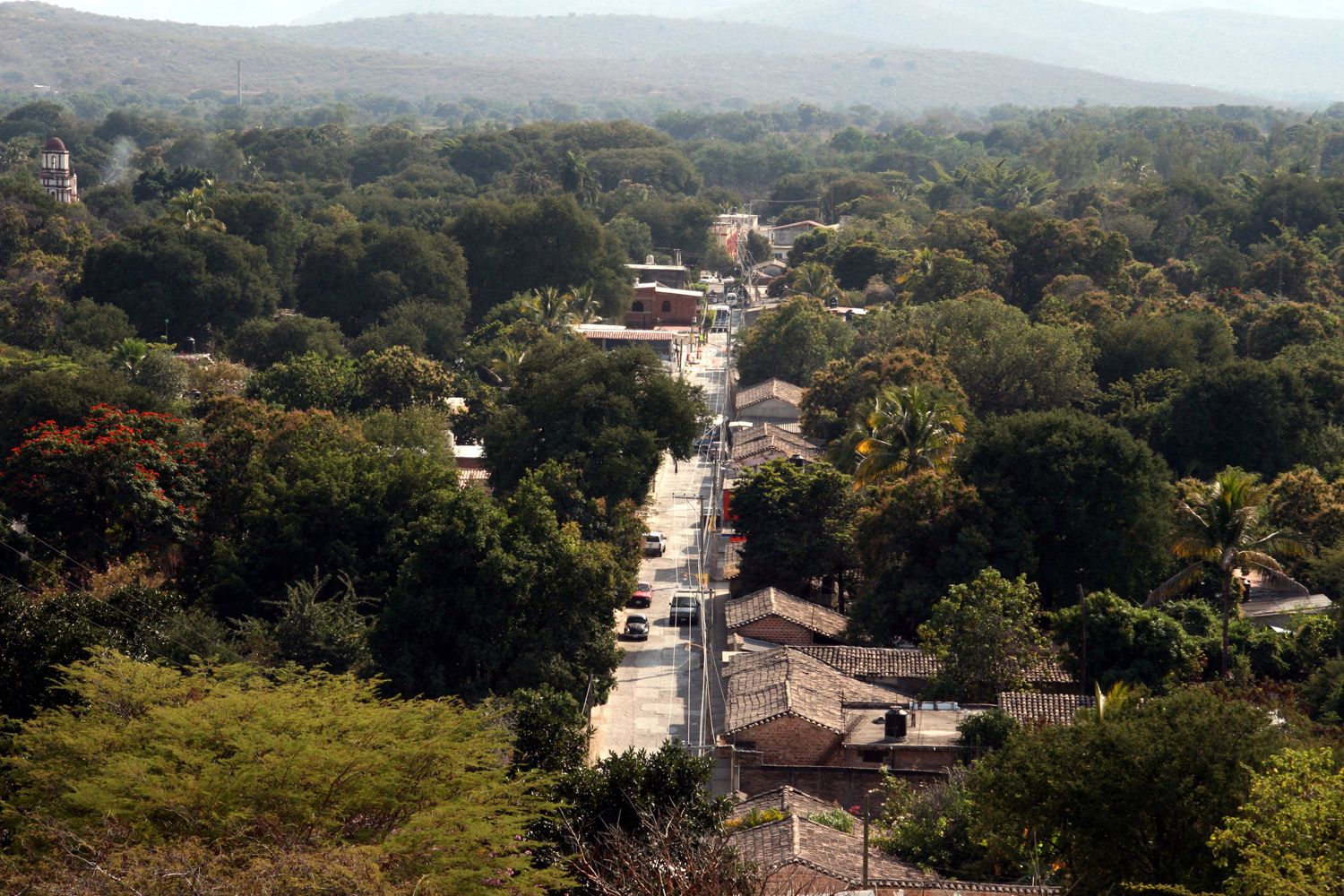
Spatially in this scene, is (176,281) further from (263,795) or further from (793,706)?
Answer: (263,795)

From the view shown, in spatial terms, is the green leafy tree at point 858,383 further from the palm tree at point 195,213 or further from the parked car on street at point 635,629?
the palm tree at point 195,213

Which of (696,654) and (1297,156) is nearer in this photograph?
(696,654)

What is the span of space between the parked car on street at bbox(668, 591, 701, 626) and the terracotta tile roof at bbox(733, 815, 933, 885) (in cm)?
1287

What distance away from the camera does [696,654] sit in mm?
31484

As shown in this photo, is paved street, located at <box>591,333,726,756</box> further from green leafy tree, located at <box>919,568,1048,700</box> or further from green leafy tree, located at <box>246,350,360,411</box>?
green leafy tree, located at <box>246,350,360,411</box>

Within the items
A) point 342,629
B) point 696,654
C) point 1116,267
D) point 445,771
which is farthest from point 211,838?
point 1116,267

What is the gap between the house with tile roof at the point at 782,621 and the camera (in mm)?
30375

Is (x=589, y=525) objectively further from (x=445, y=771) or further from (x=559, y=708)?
(x=445, y=771)

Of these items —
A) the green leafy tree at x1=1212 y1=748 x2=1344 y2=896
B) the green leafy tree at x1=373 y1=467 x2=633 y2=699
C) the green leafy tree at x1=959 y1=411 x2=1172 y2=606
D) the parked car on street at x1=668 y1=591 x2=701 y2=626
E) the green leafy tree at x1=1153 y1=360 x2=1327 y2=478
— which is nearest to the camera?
the green leafy tree at x1=1212 y1=748 x2=1344 y2=896

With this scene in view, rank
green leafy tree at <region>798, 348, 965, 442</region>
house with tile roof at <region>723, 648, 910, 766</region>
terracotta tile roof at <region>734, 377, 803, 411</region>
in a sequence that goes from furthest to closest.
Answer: terracotta tile roof at <region>734, 377, 803, 411</region>, green leafy tree at <region>798, 348, 965, 442</region>, house with tile roof at <region>723, 648, 910, 766</region>

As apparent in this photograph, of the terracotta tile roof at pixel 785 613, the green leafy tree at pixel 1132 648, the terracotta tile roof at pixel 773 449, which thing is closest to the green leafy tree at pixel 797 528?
the terracotta tile roof at pixel 785 613

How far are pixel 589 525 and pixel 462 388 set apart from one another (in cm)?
1894

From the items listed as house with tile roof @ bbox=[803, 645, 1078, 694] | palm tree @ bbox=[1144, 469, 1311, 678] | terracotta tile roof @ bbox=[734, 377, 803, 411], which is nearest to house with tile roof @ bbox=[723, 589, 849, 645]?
house with tile roof @ bbox=[803, 645, 1078, 694]

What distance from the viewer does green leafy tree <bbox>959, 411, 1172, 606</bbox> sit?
30.1 meters
